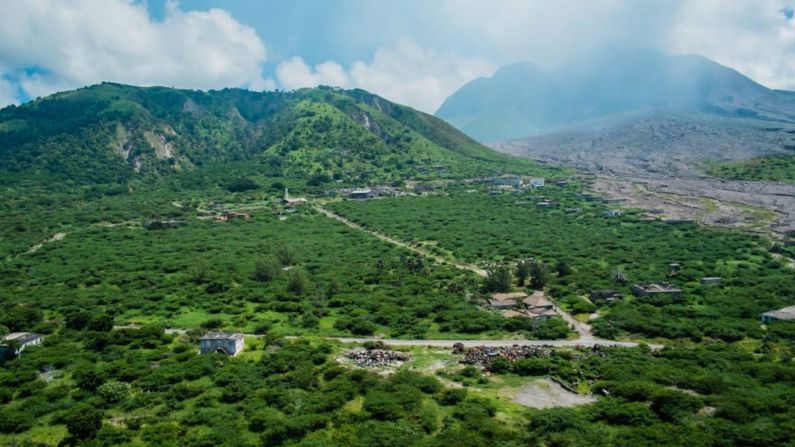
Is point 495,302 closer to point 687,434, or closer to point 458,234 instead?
point 687,434

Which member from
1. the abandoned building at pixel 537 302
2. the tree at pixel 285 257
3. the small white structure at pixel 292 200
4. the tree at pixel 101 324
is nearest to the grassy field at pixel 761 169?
the small white structure at pixel 292 200

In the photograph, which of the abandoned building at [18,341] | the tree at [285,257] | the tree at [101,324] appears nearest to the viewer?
the abandoned building at [18,341]

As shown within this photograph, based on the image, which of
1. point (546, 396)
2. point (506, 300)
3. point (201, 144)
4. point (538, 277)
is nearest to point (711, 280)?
point (538, 277)

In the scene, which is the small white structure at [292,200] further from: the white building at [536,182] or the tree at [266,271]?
the white building at [536,182]

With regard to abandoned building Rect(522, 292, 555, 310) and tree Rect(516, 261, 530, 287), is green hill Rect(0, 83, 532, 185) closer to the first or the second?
tree Rect(516, 261, 530, 287)

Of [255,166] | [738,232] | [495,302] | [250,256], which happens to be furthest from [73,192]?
[738,232]

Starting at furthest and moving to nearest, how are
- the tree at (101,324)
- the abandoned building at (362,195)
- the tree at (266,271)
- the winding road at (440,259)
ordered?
the abandoned building at (362,195), the tree at (266,271), the winding road at (440,259), the tree at (101,324)
